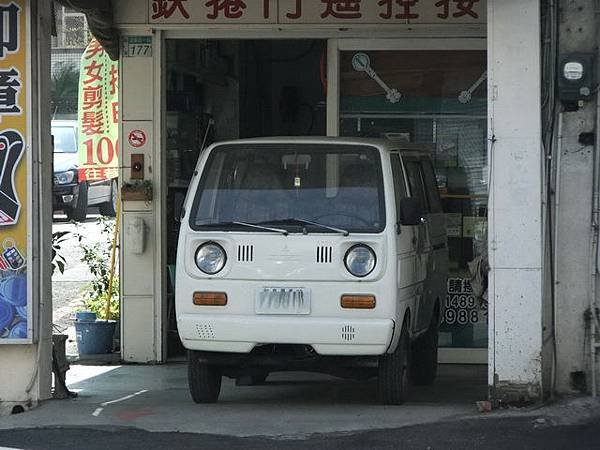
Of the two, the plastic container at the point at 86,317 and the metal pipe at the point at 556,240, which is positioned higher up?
the metal pipe at the point at 556,240

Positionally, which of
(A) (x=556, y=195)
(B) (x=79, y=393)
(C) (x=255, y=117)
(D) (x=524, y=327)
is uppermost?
(C) (x=255, y=117)

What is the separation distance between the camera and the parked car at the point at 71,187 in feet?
76.0

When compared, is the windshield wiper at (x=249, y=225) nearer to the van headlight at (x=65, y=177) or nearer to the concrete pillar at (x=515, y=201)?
the concrete pillar at (x=515, y=201)

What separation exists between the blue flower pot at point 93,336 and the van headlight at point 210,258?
4000mm

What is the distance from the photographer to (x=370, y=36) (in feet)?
36.2

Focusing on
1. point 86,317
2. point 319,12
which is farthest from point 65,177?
point 319,12

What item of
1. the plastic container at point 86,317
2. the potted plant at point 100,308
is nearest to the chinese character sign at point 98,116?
the potted plant at point 100,308

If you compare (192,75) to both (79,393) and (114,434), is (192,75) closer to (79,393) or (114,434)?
(79,393)

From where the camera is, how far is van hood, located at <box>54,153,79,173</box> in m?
23.4

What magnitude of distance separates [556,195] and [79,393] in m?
4.25

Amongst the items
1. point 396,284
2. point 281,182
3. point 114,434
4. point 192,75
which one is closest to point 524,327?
point 396,284

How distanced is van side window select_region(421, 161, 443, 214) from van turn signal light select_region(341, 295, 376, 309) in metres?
2.26

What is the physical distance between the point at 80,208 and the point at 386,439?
670 inches

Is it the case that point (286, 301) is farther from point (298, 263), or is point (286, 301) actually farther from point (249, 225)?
point (249, 225)
